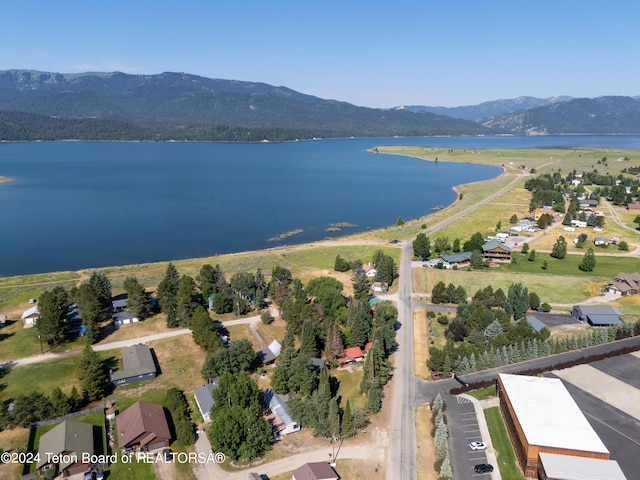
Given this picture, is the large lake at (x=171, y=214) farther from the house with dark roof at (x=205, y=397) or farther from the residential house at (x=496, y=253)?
the house with dark roof at (x=205, y=397)

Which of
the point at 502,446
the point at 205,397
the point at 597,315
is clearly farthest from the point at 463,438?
the point at 597,315

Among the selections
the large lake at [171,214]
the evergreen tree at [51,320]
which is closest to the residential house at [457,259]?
the large lake at [171,214]

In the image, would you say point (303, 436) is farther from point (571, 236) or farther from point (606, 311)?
point (571, 236)

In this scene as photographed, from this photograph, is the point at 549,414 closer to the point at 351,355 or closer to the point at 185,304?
the point at 351,355

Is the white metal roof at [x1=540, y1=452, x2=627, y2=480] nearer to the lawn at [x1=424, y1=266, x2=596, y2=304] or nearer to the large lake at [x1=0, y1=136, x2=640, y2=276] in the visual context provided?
the lawn at [x1=424, y1=266, x2=596, y2=304]

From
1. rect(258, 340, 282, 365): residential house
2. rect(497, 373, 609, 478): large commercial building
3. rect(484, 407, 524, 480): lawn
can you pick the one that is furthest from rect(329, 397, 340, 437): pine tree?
rect(497, 373, 609, 478): large commercial building

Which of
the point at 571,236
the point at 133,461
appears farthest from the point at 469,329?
the point at 571,236
